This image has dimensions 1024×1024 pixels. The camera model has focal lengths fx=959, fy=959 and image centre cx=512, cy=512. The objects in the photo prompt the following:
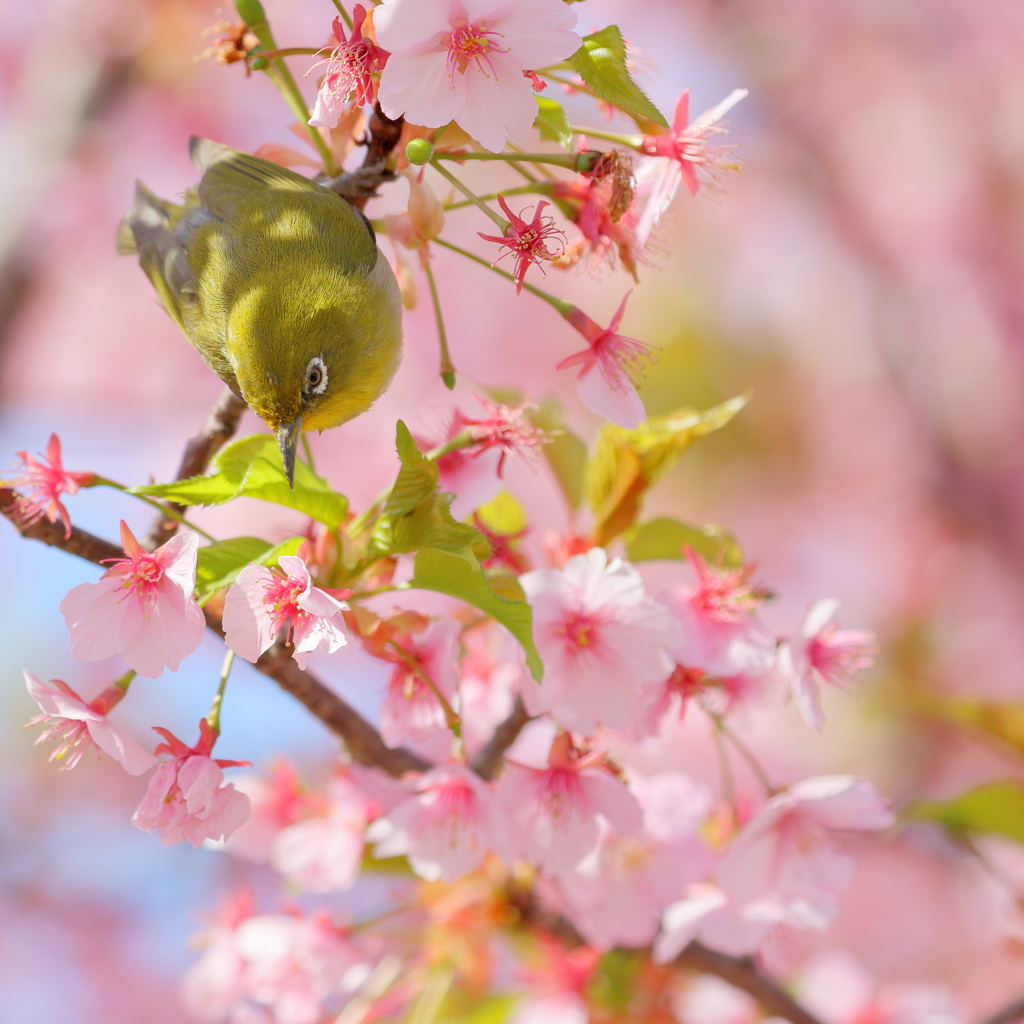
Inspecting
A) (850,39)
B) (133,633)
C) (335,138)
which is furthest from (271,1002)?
(850,39)

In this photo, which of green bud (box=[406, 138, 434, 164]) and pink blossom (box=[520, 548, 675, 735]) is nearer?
green bud (box=[406, 138, 434, 164])

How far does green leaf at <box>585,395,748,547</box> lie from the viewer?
55.4 inches

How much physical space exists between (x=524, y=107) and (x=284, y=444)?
48 cm

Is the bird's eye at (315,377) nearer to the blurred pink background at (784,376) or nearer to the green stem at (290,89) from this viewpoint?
the green stem at (290,89)

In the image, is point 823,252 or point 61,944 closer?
point 61,944

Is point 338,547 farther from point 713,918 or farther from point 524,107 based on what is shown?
point 713,918

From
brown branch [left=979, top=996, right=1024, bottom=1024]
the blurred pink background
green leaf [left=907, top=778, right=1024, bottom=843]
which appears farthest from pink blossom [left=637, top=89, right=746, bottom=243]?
the blurred pink background

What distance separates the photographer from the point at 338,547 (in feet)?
3.77

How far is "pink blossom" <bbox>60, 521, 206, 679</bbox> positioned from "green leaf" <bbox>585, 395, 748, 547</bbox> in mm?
657

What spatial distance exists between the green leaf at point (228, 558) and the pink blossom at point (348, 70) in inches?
18.2

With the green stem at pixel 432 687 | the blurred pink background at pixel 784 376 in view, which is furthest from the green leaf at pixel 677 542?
the blurred pink background at pixel 784 376

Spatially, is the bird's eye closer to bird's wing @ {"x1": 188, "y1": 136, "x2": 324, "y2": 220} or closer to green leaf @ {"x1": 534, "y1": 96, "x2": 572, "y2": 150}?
bird's wing @ {"x1": 188, "y1": 136, "x2": 324, "y2": 220}

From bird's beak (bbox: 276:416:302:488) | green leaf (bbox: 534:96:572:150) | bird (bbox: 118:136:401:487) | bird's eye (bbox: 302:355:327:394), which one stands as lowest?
bird's beak (bbox: 276:416:302:488)

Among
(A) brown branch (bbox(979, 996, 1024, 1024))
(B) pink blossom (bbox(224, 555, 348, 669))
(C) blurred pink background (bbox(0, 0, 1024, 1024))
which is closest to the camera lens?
(B) pink blossom (bbox(224, 555, 348, 669))
